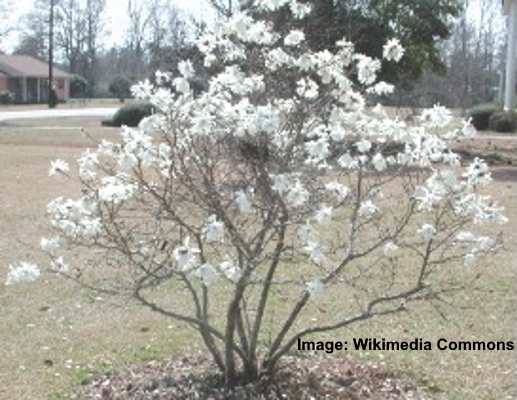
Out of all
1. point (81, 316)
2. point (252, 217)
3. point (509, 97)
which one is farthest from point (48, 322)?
point (509, 97)

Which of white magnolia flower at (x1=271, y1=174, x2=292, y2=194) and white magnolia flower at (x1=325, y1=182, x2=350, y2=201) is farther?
white magnolia flower at (x1=325, y1=182, x2=350, y2=201)

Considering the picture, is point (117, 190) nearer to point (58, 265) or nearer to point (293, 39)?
point (58, 265)

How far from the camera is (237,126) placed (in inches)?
152

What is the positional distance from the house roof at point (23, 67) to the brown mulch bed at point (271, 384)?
71.7m

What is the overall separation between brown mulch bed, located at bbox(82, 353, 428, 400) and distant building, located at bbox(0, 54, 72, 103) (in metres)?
69.7

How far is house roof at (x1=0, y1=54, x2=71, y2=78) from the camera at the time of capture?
7312 centimetres

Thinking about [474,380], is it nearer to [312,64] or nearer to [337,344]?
[337,344]

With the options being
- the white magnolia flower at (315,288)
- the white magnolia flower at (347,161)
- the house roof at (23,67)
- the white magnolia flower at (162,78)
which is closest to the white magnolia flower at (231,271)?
the white magnolia flower at (315,288)

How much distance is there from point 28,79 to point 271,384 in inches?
2957

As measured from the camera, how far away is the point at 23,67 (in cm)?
7494

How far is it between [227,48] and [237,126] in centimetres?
64

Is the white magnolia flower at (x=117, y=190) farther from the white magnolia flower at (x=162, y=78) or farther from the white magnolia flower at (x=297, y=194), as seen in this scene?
the white magnolia flower at (x=297, y=194)

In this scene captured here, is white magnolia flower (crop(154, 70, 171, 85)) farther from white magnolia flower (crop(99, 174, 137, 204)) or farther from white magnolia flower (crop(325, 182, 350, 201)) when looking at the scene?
white magnolia flower (crop(325, 182, 350, 201))

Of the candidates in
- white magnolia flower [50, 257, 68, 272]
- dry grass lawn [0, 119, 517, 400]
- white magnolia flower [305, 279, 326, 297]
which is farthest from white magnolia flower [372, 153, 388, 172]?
white magnolia flower [50, 257, 68, 272]
